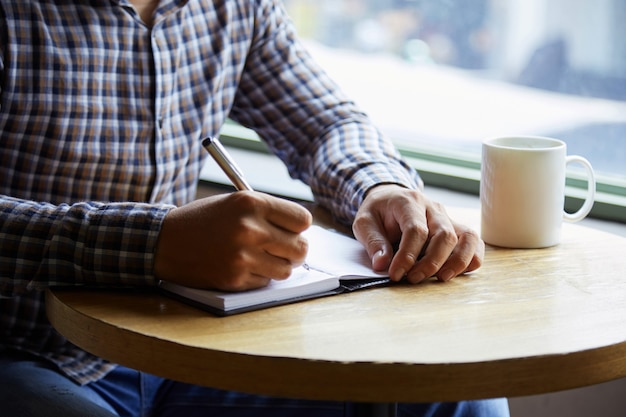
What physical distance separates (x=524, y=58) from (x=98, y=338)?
4.42ft

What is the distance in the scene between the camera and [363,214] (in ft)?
4.08

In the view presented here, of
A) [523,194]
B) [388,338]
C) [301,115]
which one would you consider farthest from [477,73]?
[388,338]

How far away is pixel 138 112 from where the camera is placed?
144 cm

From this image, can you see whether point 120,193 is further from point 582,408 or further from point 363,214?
point 582,408

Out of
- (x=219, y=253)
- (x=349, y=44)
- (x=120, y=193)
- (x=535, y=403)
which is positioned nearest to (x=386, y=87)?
(x=349, y=44)

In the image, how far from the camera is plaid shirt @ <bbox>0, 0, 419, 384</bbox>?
133 cm

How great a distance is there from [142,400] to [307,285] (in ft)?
1.52

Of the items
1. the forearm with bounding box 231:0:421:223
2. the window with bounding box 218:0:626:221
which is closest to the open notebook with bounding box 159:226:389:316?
the forearm with bounding box 231:0:421:223

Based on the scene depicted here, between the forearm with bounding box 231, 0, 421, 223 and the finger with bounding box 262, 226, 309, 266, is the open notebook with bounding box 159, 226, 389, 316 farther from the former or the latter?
the forearm with bounding box 231, 0, 421, 223

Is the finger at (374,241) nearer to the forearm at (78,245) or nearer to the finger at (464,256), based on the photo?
the finger at (464,256)

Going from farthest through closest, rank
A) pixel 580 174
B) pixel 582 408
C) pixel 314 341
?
pixel 580 174 → pixel 582 408 → pixel 314 341

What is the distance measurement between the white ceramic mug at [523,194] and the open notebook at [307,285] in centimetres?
20

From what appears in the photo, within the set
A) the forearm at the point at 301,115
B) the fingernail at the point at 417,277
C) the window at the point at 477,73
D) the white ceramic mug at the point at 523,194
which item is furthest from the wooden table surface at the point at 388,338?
the window at the point at 477,73

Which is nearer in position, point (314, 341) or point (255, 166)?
point (314, 341)
